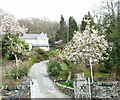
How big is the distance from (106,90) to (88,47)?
2427 mm

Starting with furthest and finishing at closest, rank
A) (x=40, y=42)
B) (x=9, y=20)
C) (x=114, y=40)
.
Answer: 1. (x=40, y=42)
2. (x=9, y=20)
3. (x=114, y=40)

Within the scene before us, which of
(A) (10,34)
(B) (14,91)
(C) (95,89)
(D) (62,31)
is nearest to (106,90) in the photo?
(C) (95,89)

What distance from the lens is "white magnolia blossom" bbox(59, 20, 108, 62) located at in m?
7.21

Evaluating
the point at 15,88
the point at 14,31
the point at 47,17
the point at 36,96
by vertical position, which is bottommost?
the point at 36,96

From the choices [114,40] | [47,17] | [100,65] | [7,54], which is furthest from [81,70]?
[47,17]

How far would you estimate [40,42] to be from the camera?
21.6 metres

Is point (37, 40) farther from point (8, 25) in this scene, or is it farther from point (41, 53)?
point (8, 25)

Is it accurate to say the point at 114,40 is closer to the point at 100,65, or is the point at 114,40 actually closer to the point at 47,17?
the point at 100,65

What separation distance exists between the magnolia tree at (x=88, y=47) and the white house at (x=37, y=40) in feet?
40.6

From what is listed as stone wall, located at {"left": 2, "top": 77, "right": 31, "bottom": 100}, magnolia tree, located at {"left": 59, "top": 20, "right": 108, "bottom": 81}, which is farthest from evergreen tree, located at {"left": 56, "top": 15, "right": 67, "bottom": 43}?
stone wall, located at {"left": 2, "top": 77, "right": 31, "bottom": 100}

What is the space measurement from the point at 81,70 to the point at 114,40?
2567mm

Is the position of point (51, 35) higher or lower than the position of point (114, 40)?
higher

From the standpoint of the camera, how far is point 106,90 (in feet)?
17.5

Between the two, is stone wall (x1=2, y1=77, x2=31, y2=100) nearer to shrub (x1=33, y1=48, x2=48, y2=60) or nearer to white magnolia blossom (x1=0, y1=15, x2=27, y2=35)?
white magnolia blossom (x1=0, y1=15, x2=27, y2=35)
